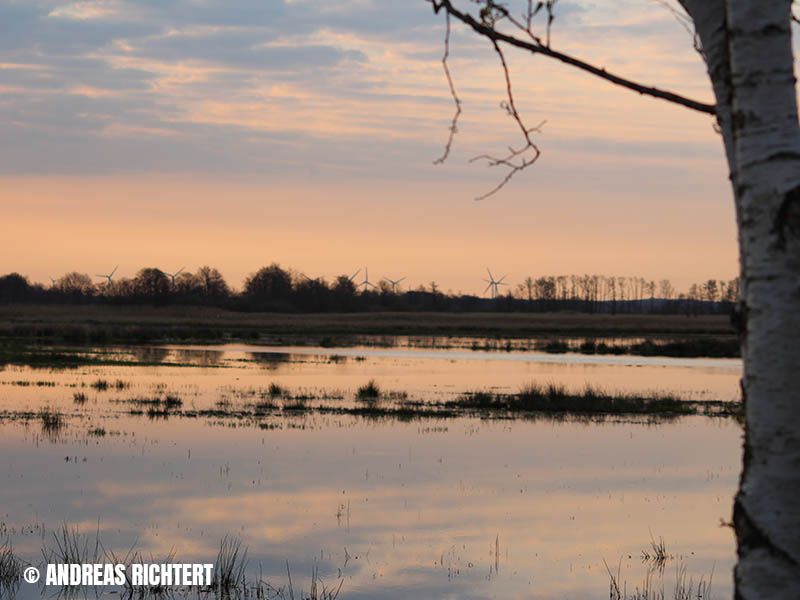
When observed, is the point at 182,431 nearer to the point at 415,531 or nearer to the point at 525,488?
the point at 525,488

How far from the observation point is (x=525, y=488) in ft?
63.1

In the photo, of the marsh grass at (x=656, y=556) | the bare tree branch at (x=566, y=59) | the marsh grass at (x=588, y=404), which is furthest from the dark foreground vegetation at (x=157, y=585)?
the marsh grass at (x=588, y=404)

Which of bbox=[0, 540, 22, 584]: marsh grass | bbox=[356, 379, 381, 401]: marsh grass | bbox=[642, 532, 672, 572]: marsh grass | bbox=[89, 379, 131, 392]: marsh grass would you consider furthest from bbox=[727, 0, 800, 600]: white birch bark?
bbox=[89, 379, 131, 392]: marsh grass

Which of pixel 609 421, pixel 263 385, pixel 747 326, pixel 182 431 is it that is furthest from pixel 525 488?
pixel 263 385

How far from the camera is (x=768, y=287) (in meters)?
2.85

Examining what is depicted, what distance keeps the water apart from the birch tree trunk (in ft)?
18.1

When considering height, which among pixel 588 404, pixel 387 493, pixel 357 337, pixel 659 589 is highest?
pixel 357 337

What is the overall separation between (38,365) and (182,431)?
22.7 meters

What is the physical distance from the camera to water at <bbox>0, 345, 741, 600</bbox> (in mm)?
13641

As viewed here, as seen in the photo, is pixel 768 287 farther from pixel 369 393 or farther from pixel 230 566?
pixel 369 393

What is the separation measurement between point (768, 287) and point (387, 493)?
15.7 m

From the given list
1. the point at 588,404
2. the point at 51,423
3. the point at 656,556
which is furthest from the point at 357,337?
the point at 656,556

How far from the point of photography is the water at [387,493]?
537 inches

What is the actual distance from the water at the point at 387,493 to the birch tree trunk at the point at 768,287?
5528 millimetres
